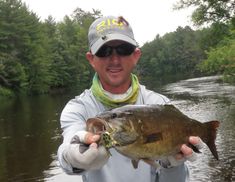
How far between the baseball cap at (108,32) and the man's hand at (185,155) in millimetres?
911

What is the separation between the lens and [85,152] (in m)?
2.60

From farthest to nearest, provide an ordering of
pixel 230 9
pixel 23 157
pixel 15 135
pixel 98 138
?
pixel 230 9 → pixel 15 135 → pixel 23 157 → pixel 98 138

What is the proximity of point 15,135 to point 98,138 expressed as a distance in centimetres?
2086

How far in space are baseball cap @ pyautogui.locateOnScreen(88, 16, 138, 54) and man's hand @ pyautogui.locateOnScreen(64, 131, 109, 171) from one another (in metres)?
0.87

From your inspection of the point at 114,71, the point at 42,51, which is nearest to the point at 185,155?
the point at 114,71

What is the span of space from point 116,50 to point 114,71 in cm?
16

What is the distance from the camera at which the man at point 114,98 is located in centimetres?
306

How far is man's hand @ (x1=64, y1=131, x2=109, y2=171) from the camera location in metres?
2.58

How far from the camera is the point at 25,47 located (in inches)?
2685

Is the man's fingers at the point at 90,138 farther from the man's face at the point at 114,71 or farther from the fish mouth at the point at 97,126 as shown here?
the man's face at the point at 114,71

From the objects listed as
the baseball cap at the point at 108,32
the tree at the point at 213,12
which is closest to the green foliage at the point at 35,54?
the tree at the point at 213,12

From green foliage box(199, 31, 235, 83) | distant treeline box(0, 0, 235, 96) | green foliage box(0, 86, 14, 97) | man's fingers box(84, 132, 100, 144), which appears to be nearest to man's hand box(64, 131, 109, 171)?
man's fingers box(84, 132, 100, 144)

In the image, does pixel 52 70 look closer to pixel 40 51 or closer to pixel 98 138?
pixel 40 51

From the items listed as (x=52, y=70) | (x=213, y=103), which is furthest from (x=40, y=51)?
(x=213, y=103)
